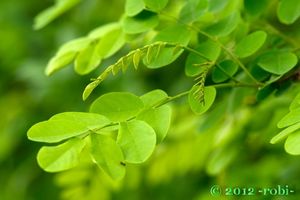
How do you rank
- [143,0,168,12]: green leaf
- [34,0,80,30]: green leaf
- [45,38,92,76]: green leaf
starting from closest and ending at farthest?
[143,0,168,12]: green leaf → [45,38,92,76]: green leaf → [34,0,80,30]: green leaf

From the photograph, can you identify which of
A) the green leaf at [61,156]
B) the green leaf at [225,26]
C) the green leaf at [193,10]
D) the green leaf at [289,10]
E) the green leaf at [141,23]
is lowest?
the green leaf at [289,10]

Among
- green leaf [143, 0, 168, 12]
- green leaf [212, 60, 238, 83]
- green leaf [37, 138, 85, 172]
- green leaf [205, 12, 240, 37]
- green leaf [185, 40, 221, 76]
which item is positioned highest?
green leaf [143, 0, 168, 12]

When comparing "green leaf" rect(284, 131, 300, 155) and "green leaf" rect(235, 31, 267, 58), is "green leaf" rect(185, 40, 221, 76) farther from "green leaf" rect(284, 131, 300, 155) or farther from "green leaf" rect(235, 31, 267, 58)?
"green leaf" rect(284, 131, 300, 155)

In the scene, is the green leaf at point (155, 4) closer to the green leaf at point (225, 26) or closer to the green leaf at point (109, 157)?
the green leaf at point (225, 26)

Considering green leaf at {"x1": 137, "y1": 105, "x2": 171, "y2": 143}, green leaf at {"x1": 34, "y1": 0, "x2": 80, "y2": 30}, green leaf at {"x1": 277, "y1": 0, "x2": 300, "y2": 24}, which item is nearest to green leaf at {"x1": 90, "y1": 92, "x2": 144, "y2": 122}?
green leaf at {"x1": 137, "y1": 105, "x2": 171, "y2": 143}

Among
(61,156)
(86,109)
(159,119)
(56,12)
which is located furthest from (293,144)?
(86,109)

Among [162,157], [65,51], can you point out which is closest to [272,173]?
[162,157]

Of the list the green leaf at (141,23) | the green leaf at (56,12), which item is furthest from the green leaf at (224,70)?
the green leaf at (56,12)
